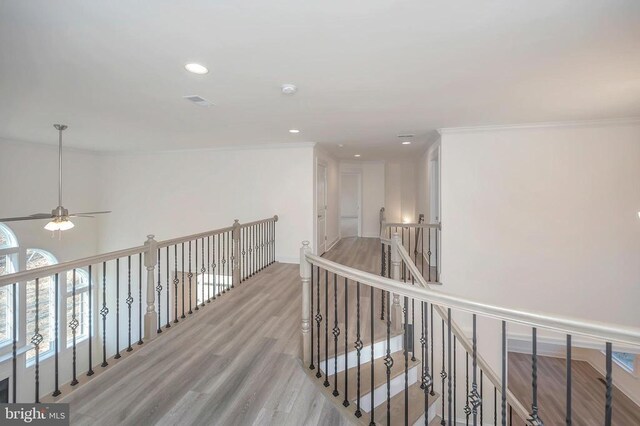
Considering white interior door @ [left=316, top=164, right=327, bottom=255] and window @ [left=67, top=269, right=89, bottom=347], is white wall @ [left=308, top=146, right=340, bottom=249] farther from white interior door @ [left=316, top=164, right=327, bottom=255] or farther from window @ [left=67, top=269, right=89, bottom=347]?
window @ [left=67, top=269, right=89, bottom=347]

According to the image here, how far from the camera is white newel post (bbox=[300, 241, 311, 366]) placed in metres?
2.42

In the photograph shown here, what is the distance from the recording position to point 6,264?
5148 millimetres

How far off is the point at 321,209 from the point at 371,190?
3032mm

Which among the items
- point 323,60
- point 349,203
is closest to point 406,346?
point 323,60

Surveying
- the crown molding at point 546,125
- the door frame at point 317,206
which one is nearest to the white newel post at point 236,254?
the door frame at point 317,206

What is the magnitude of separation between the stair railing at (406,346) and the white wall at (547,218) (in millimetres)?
955

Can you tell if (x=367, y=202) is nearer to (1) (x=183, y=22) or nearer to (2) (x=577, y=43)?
(2) (x=577, y=43)

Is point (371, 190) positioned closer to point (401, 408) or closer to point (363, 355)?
point (363, 355)

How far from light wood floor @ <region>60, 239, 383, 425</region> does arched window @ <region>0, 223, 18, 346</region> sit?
4406mm

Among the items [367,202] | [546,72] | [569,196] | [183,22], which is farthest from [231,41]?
[367,202]

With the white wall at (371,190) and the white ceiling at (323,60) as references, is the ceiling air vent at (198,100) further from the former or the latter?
the white wall at (371,190)

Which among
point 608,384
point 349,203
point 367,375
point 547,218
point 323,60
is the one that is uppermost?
point 323,60

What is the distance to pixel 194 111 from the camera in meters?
3.52

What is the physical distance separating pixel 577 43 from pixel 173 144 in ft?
19.7
